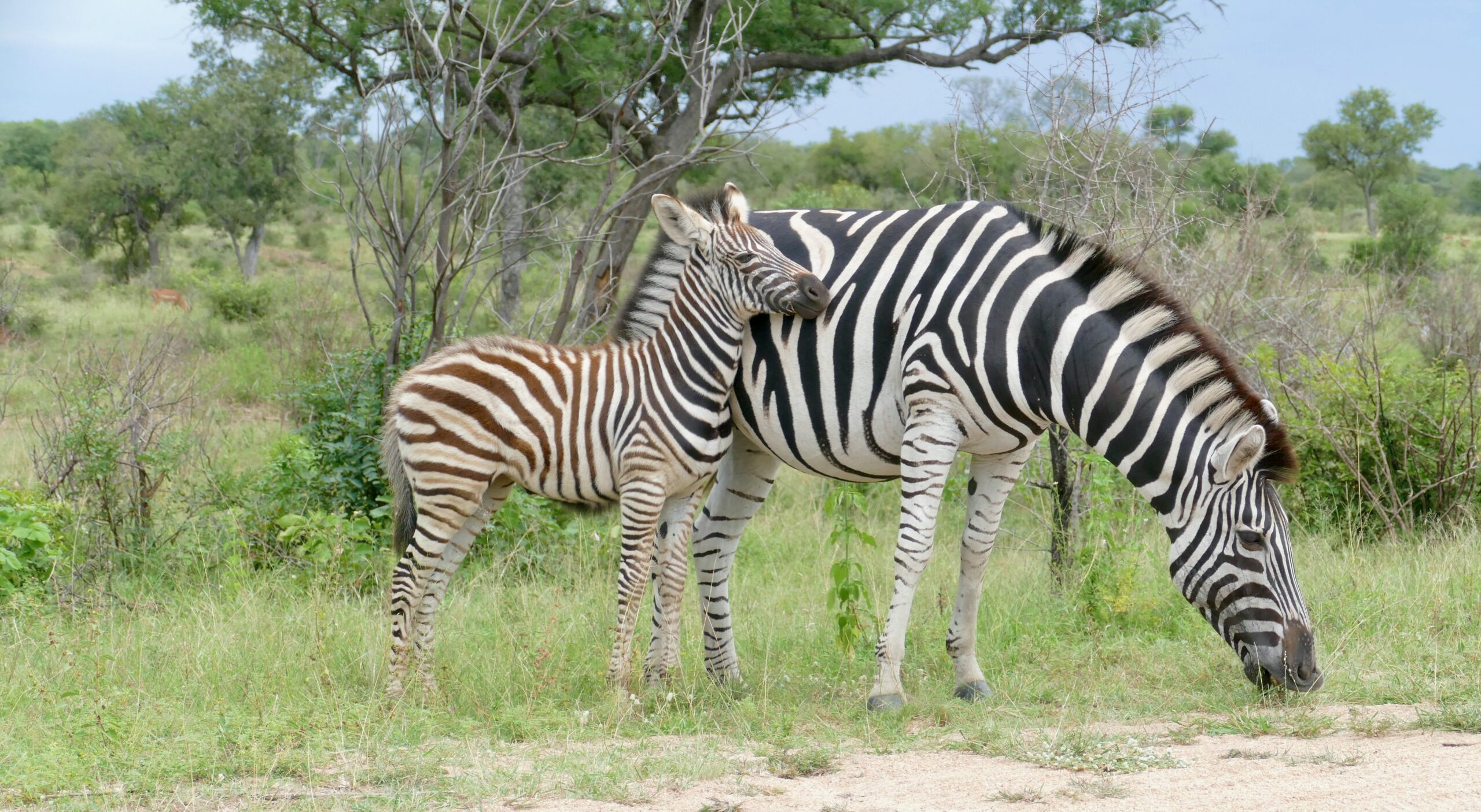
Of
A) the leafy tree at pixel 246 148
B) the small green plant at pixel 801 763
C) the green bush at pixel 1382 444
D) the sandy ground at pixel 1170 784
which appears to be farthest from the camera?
the leafy tree at pixel 246 148

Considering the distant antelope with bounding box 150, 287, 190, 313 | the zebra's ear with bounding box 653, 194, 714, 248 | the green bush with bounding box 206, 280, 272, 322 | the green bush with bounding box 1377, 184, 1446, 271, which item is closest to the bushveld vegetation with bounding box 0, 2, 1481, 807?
the zebra's ear with bounding box 653, 194, 714, 248

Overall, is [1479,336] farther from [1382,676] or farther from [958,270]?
[958,270]

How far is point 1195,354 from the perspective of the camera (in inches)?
175

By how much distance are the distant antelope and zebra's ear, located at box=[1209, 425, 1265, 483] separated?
18603mm

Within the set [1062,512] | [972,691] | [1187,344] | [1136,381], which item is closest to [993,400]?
[1136,381]

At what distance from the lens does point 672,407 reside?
4820 mm

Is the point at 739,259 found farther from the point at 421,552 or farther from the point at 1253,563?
the point at 1253,563

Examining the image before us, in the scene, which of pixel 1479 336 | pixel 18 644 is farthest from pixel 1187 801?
pixel 1479 336

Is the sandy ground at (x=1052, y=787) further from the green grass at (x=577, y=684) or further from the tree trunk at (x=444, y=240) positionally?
the tree trunk at (x=444, y=240)

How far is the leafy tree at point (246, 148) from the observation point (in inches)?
1065

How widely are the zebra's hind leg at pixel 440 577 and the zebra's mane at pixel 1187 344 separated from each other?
2532 millimetres

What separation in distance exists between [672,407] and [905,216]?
1336mm

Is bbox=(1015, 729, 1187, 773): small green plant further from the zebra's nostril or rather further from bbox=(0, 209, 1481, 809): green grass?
the zebra's nostril

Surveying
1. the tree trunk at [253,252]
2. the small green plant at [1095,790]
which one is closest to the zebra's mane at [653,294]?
the small green plant at [1095,790]
